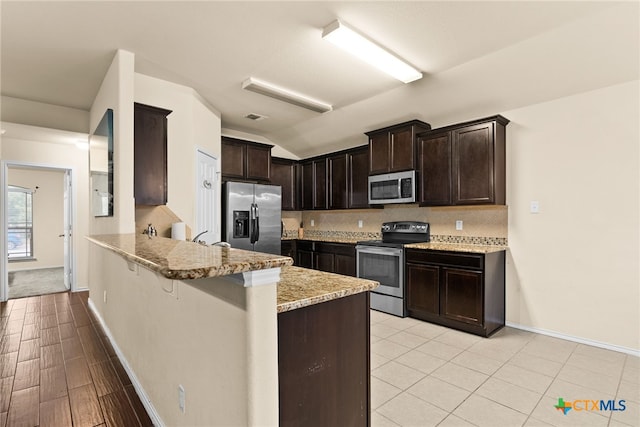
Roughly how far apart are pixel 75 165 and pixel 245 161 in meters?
2.82

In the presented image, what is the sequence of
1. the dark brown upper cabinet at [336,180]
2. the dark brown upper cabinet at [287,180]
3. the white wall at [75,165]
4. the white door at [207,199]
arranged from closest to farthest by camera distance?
the white door at [207,199] → the white wall at [75,165] → the dark brown upper cabinet at [336,180] → the dark brown upper cabinet at [287,180]

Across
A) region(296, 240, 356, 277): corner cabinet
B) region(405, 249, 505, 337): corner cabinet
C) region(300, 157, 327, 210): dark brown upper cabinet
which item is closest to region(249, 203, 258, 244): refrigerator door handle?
region(296, 240, 356, 277): corner cabinet

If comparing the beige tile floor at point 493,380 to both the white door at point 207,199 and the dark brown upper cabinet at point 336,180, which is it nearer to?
the dark brown upper cabinet at point 336,180

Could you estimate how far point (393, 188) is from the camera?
14.3 feet

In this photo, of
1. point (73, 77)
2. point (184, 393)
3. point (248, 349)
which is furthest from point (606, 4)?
point (73, 77)

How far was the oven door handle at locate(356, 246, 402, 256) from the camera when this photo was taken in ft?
13.5

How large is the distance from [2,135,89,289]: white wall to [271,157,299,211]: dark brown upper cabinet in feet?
10.3

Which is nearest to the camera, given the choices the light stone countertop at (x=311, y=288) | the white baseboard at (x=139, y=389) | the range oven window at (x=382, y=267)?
the light stone countertop at (x=311, y=288)

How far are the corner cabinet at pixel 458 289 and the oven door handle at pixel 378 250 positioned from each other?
15 centimetres

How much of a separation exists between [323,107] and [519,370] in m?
3.62

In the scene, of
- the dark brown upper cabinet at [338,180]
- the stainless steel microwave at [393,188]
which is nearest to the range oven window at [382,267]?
the stainless steel microwave at [393,188]

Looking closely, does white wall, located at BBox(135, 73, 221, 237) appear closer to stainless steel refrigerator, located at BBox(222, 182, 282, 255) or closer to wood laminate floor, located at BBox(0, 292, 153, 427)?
stainless steel refrigerator, located at BBox(222, 182, 282, 255)

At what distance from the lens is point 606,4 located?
7.65 ft

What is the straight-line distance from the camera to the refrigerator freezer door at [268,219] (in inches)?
193
